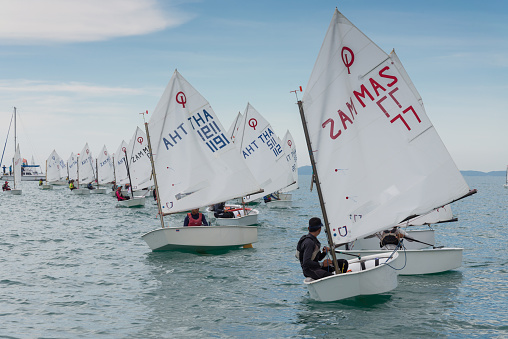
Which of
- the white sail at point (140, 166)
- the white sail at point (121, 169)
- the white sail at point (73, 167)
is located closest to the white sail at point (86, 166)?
the white sail at point (73, 167)

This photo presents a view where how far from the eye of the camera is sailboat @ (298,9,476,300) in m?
13.2

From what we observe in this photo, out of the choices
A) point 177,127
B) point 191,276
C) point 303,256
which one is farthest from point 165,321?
point 177,127

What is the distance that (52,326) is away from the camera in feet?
40.9

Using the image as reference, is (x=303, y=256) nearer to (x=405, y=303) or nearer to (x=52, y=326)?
(x=405, y=303)

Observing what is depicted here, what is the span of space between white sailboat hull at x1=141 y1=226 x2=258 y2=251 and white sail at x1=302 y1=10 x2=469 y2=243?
8565 millimetres

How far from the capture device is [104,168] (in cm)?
8862

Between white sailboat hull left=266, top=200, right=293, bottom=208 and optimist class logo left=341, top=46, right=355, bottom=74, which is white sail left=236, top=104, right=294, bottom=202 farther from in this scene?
optimist class logo left=341, top=46, right=355, bottom=74

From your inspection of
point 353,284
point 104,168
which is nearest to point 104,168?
point 104,168

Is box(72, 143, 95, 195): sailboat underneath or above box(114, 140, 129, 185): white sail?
above

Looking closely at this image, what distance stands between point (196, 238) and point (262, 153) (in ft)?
53.9

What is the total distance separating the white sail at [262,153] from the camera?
3638 cm

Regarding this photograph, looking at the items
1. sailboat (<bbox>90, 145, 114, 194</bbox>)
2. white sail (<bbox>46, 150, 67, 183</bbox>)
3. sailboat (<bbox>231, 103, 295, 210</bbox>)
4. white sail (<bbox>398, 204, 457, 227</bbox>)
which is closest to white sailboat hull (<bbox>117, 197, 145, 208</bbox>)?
sailboat (<bbox>231, 103, 295, 210</bbox>)

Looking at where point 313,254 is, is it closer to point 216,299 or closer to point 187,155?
point 216,299

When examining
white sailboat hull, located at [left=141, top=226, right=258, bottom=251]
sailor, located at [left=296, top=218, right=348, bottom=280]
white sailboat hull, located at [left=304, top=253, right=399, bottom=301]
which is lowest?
white sailboat hull, located at [left=304, top=253, right=399, bottom=301]
